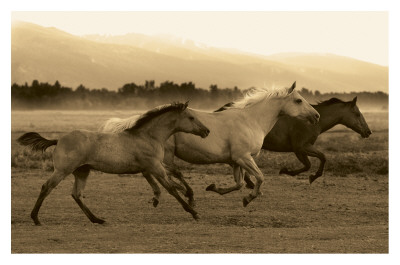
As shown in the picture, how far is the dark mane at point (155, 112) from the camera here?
10.0 metres

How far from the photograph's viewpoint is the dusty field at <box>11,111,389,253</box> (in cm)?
899

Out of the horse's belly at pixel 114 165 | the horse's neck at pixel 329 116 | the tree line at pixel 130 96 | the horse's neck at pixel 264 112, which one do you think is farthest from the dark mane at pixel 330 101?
the tree line at pixel 130 96

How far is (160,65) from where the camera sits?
30.7 meters

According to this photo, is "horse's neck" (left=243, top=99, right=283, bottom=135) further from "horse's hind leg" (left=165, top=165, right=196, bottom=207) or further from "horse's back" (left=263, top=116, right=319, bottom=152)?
"horse's back" (left=263, top=116, right=319, bottom=152)

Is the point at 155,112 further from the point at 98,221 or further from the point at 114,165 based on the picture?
the point at 98,221

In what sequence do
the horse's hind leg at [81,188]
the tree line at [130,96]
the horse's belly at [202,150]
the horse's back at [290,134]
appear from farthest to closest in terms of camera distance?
1. the tree line at [130,96]
2. the horse's back at [290,134]
3. the horse's belly at [202,150]
4. the horse's hind leg at [81,188]

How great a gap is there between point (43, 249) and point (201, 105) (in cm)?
1692

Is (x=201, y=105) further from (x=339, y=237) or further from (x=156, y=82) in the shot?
(x=339, y=237)

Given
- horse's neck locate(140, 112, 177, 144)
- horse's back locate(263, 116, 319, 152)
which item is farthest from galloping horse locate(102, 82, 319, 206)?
horse's back locate(263, 116, 319, 152)

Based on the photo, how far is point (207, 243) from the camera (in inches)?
354

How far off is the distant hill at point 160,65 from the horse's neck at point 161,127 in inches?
408

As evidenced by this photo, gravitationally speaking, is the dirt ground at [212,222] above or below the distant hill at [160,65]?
below

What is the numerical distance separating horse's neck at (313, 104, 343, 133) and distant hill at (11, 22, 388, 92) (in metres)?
6.60

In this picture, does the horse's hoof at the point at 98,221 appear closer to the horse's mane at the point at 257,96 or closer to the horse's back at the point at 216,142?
the horse's back at the point at 216,142
